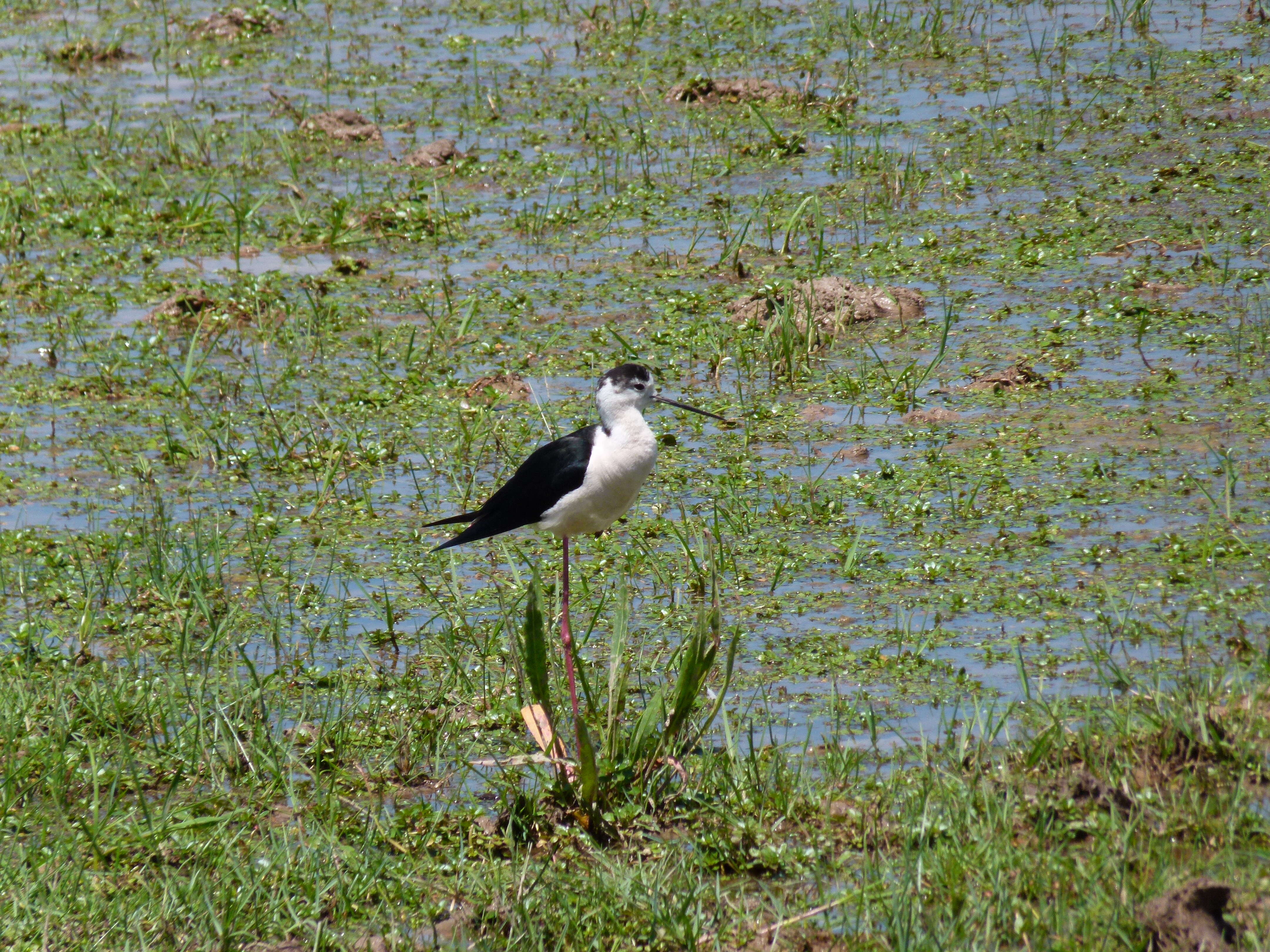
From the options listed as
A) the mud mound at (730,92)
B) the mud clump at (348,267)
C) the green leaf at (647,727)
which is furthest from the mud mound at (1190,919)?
the mud mound at (730,92)

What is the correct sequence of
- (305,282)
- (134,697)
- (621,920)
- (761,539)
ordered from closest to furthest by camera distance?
(621,920)
(134,697)
(761,539)
(305,282)

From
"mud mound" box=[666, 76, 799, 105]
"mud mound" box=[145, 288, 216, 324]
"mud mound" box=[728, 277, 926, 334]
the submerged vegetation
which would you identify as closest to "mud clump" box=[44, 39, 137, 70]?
the submerged vegetation

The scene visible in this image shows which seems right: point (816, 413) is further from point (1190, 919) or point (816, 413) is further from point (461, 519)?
point (1190, 919)

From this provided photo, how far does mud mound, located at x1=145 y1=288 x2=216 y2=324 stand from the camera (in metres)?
8.45

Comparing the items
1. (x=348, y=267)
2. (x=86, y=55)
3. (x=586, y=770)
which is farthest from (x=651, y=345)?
(x=86, y=55)

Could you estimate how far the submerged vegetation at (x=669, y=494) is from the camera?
151 inches

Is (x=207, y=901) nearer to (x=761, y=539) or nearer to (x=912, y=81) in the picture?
(x=761, y=539)

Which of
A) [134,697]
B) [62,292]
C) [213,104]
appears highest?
[213,104]

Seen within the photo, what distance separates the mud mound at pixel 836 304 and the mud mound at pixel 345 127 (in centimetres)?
411

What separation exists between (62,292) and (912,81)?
232 inches

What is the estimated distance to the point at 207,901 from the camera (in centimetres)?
371

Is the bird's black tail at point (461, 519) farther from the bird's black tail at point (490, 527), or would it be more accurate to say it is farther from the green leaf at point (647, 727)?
the green leaf at point (647, 727)

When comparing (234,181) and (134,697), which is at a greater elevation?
(234,181)

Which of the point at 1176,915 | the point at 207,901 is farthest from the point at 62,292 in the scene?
the point at 1176,915
